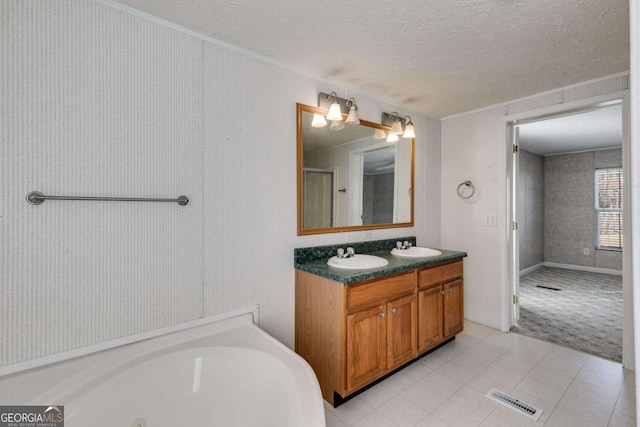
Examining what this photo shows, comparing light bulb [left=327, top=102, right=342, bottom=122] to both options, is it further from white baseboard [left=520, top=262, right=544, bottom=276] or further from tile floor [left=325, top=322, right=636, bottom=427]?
white baseboard [left=520, top=262, right=544, bottom=276]

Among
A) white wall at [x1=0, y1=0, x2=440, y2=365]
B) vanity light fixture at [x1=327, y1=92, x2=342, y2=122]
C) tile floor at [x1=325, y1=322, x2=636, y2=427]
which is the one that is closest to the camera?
white wall at [x1=0, y1=0, x2=440, y2=365]

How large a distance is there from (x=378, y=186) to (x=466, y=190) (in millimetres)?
1110

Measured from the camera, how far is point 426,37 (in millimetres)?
1753

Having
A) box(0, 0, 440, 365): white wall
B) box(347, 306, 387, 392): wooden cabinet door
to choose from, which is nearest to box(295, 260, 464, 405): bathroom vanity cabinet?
box(347, 306, 387, 392): wooden cabinet door

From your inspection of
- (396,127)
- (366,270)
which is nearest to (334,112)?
(396,127)

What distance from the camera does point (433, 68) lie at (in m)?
2.15

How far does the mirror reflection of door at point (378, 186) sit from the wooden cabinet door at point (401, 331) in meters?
0.79

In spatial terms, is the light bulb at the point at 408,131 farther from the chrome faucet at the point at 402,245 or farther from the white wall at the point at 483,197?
Result: the chrome faucet at the point at 402,245

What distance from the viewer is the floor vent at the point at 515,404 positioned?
1.76 m

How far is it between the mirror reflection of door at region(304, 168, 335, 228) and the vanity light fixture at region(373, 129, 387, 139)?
24.9 inches

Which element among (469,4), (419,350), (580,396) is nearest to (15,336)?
(419,350)

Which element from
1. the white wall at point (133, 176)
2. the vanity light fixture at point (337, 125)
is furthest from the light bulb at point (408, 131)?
the white wall at point (133, 176)

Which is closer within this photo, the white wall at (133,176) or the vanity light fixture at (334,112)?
the white wall at (133,176)

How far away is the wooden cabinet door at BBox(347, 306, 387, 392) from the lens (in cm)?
179
